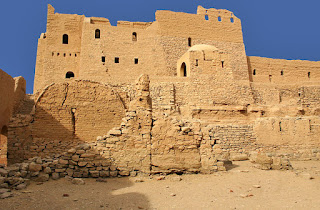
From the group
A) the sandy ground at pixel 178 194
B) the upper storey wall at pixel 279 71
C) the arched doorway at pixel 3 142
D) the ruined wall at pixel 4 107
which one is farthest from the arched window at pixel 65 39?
the sandy ground at pixel 178 194

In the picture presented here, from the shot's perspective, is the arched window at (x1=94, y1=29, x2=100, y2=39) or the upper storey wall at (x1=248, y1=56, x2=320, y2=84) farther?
the upper storey wall at (x1=248, y1=56, x2=320, y2=84)

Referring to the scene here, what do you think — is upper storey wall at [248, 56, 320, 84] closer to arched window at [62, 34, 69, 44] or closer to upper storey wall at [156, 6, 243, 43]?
upper storey wall at [156, 6, 243, 43]

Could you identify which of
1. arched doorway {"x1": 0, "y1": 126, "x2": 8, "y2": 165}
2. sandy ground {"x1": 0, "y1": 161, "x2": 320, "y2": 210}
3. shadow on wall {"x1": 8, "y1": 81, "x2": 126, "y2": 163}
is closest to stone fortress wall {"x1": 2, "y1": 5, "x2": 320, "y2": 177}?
shadow on wall {"x1": 8, "y1": 81, "x2": 126, "y2": 163}

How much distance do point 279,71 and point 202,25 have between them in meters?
8.01

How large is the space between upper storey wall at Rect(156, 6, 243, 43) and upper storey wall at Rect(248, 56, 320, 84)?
2.83 meters

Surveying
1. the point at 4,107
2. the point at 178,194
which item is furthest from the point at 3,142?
the point at 178,194

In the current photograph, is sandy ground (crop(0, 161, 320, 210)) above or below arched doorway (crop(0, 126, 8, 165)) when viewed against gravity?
below

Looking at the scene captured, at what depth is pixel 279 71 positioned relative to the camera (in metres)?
23.1

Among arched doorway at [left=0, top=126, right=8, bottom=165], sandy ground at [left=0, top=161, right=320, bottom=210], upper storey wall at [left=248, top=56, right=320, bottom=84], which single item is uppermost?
upper storey wall at [left=248, top=56, right=320, bottom=84]

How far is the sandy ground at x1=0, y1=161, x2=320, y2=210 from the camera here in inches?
188

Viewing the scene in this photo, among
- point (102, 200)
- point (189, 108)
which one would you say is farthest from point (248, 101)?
point (102, 200)

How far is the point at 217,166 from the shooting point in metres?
7.29

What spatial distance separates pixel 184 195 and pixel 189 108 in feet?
28.6

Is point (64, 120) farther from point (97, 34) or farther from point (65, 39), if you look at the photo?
point (65, 39)
